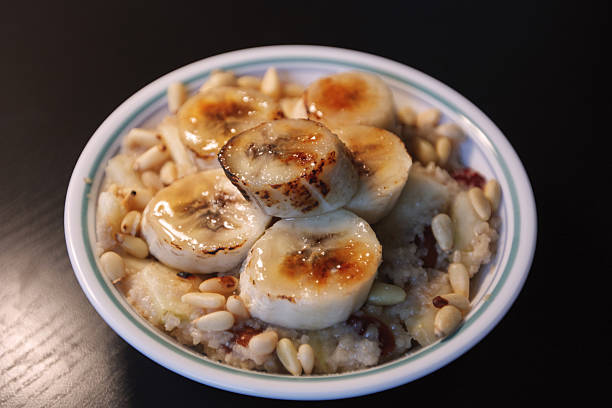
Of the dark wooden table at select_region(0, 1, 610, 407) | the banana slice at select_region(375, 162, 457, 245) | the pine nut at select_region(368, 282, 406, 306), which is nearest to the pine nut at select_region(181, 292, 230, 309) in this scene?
the dark wooden table at select_region(0, 1, 610, 407)

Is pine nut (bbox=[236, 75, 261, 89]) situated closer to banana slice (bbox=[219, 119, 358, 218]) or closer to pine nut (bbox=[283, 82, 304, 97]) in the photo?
pine nut (bbox=[283, 82, 304, 97])

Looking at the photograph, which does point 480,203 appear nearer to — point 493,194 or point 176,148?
point 493,194

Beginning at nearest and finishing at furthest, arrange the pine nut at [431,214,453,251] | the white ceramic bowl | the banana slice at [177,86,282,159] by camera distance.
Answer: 1. the white ceramic bowl
2. the pine nut at [431,214,453,251]
3. the banana slice at [177,86,282,159]

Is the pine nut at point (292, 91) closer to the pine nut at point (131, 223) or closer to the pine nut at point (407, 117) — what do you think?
the pine nut at point (407, 117)

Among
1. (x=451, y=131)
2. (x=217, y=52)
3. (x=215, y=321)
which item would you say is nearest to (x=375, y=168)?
(x=451, y=131)

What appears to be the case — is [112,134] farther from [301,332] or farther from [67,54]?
[67,54]
